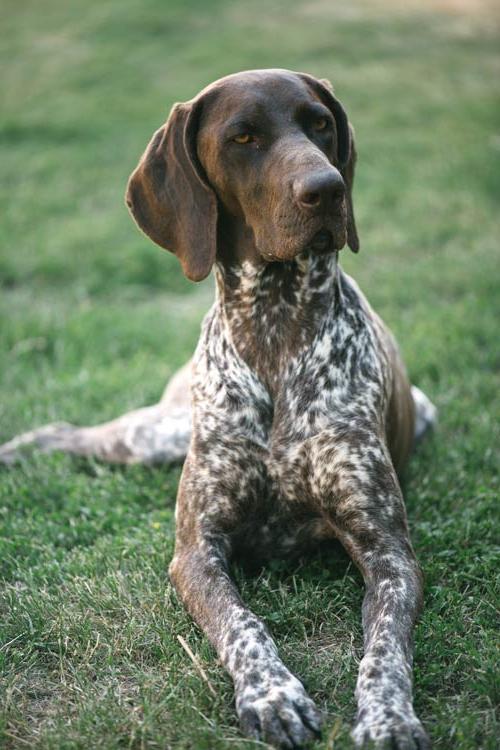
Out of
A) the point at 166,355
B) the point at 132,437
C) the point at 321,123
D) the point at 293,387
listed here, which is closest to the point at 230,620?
the point at 293,387

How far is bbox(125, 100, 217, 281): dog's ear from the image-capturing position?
3.46 meters

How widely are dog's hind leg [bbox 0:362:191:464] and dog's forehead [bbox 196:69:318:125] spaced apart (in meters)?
1.61

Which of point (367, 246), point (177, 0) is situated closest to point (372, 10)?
point (177, 0)

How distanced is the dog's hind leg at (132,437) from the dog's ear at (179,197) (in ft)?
3.88

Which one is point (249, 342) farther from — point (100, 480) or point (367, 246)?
point (367, 246)

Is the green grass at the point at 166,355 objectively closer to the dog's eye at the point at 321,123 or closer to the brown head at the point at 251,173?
the brown head at the point at 251,173

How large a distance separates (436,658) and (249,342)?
54.7 inches

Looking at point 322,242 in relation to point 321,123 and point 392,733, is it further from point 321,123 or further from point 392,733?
point 392,733

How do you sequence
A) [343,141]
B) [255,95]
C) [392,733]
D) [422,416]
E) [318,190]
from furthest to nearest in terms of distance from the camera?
[422,416] → [343,141] → [255,95] → [318,190] → [392,733]

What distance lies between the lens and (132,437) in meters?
4.63

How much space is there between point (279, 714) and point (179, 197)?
1992 millimetres

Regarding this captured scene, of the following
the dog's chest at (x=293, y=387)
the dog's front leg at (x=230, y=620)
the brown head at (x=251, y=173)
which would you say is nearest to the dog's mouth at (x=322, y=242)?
the brown head at (x=251, y=173)

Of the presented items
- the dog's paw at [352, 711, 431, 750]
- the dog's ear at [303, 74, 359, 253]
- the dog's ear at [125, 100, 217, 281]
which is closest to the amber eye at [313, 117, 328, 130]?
the dog's ear at [303, 74, 359, 253]

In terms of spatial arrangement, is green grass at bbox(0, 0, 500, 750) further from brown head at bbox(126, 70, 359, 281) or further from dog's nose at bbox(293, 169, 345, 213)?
dog's nose at bbox(293, 169, 345, 213)
